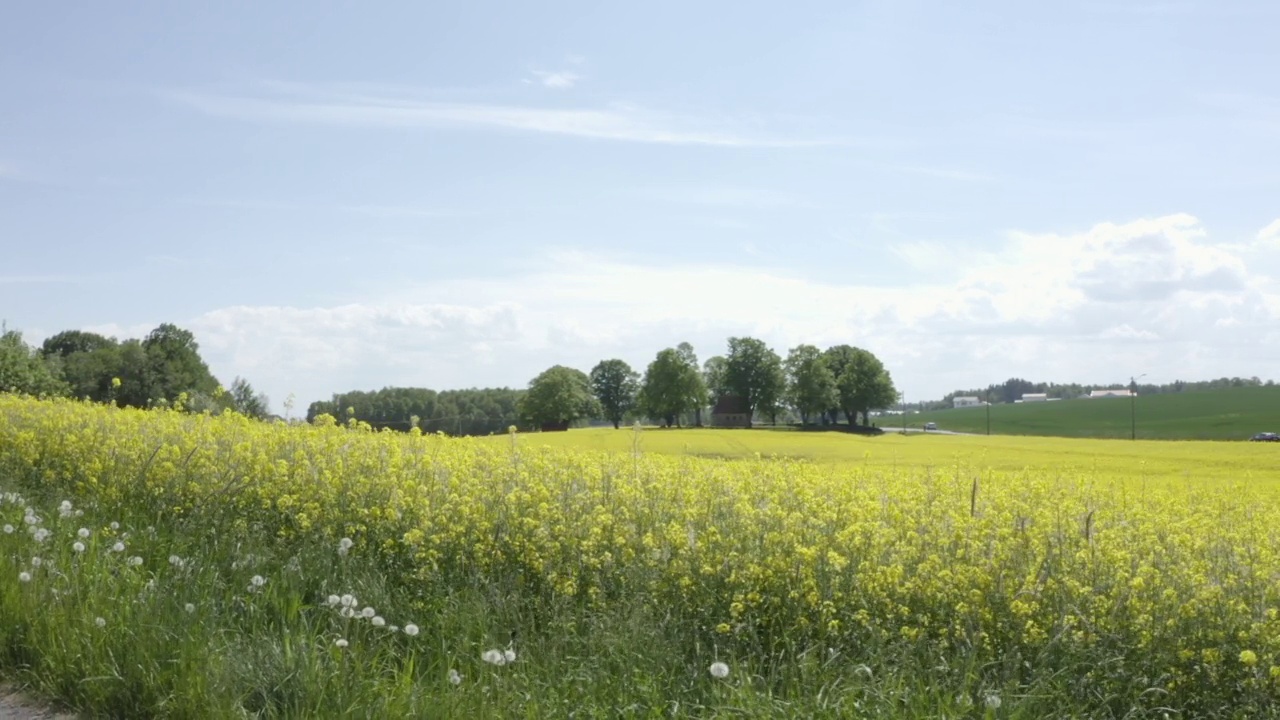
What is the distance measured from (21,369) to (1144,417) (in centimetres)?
9227

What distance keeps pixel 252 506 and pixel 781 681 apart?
5148 millimetres

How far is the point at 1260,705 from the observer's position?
456 cm

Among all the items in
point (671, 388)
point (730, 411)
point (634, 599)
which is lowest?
point (634, 599)

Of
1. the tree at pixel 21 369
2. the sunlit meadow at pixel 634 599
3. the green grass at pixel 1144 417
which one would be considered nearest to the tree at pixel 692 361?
the green grass at pixel 1144 417

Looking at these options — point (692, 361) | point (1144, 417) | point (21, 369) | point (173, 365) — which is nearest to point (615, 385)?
point (692, 361)

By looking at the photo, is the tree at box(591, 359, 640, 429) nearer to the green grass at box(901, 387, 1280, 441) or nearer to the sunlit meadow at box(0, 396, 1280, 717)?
the green grass at box(901, 387, 1280, 441)

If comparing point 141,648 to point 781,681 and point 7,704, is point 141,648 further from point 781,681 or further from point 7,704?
point 781,681

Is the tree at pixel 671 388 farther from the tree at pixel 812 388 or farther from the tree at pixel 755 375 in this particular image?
the tree at pixel 812 388

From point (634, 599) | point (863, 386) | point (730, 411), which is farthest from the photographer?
point (730, 411)

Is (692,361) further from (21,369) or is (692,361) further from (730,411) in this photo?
(21,369)

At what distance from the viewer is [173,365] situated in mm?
79000

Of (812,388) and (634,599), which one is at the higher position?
(812,388)

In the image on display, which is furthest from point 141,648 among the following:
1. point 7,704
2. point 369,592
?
point 369,592

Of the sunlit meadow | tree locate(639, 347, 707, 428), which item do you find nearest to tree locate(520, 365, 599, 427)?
tree locate(639, 347, 707, 428)
